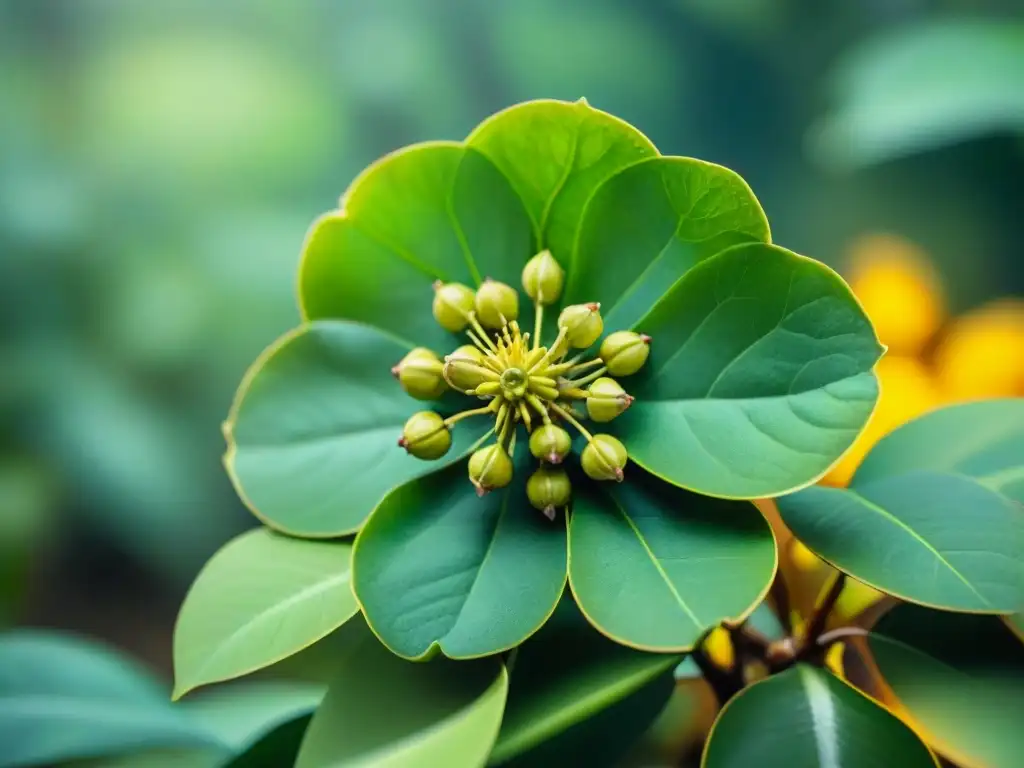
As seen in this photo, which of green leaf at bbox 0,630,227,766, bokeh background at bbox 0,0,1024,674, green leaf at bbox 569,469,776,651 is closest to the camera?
green leaf at bbox 569,469,776,651

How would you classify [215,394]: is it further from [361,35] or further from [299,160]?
[361,35]

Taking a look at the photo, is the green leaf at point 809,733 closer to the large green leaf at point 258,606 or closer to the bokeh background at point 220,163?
the large green leaf at point 258,606

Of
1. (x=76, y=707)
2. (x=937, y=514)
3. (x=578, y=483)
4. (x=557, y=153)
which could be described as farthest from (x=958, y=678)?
(x=76, y=707)

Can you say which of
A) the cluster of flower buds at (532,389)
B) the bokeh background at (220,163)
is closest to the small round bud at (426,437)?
the cluster of flower buds at (532,389)

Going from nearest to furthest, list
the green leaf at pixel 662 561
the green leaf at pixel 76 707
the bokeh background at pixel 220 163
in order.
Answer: the green leaf at pixel 662 561 → the green leaf at pixel 76 707 → the bokeh background at pixel 220 163

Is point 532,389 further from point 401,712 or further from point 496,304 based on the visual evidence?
point 401,712

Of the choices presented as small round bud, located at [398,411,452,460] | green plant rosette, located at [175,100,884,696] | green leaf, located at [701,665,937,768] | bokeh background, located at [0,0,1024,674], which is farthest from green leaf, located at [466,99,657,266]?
bokeh background, located at [0,0,1024,674]

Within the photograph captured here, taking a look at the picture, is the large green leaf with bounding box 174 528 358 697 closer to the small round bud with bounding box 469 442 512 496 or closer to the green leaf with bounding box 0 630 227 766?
the small round bud with bounding box 469 442 512 496
